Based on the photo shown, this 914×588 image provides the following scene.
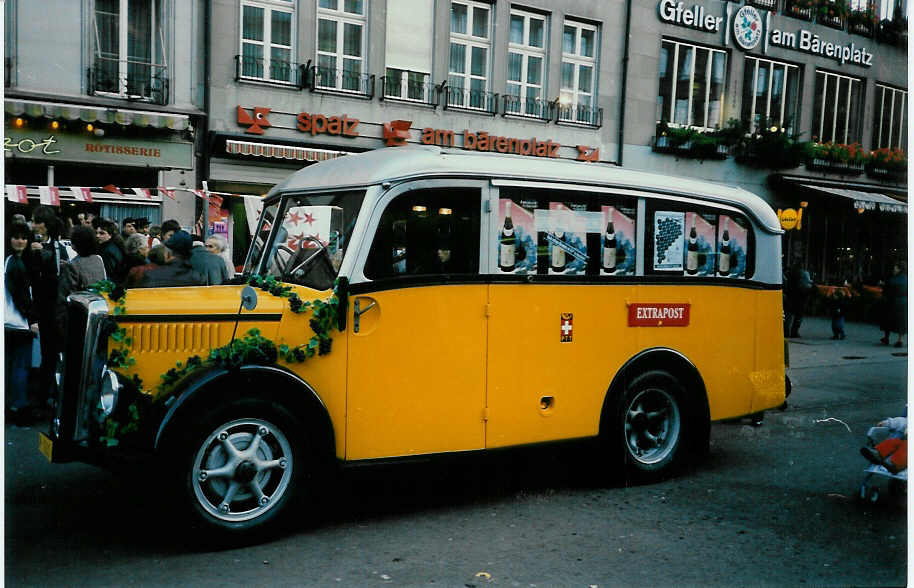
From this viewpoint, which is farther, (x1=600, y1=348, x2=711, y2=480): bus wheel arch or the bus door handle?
(x1=600, y1=348, x2=711, y2=480): bus wheel arch

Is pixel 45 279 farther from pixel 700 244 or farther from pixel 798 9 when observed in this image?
pixel 798 9

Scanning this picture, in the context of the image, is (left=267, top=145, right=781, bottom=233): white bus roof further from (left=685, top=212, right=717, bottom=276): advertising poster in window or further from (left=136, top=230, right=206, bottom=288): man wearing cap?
(left=136, top=230, right=206, bottom=288): man wearing cap

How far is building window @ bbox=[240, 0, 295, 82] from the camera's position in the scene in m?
13.1

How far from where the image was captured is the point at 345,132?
1407cm

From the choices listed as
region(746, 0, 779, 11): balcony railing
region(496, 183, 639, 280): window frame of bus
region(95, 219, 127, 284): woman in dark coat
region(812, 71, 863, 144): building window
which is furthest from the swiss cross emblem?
region(746, 0, 779, 11): balcony railing

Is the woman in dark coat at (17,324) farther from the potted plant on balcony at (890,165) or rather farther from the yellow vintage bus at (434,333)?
the potted plant on balcony at (890,165)

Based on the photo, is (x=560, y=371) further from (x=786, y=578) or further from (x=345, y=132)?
(x=345, y=132)

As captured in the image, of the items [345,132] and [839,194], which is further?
[345,132]

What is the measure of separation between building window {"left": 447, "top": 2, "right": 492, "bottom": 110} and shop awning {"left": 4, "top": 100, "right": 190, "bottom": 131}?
14.0 ft

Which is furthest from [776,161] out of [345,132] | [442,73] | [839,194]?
[345,132]

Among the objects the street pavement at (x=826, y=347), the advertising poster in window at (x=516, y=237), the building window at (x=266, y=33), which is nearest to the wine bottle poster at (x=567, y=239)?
the advertising poster in window at (x=516, y=237)

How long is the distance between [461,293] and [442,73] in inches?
355

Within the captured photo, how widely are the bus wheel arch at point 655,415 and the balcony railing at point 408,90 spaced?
28.5 ft

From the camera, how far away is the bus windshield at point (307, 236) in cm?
527
